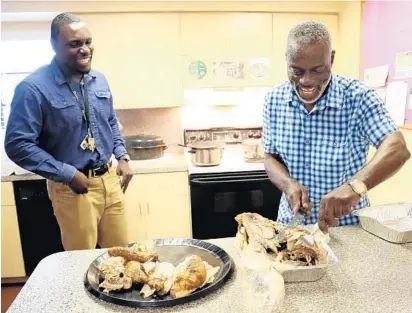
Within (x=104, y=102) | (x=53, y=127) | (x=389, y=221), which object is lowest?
(x=389, y=221)

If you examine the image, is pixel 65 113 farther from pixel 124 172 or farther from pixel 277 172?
pixel 277 172

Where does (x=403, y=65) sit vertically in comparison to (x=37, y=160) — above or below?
above

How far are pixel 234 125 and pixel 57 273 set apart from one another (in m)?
2.39

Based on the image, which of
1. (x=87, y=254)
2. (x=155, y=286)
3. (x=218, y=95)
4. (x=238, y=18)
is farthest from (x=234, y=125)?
(x=155, y=286)

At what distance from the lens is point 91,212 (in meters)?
1.87

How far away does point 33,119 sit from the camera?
169cm

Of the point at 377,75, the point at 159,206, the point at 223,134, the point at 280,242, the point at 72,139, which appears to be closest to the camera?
the point at 280,242

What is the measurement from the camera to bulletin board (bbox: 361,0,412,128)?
83.6 inches

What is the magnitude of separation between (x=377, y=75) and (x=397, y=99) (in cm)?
28

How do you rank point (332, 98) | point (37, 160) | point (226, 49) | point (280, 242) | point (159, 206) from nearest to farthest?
point (280, 242) → point (332, 98) → point (37, 160) → point (159, 206) → point (226, 49)

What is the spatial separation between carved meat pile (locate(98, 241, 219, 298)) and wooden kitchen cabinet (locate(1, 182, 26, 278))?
198cm

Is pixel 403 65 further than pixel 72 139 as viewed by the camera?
Yes

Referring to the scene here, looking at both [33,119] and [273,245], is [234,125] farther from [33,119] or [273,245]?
[273,245]

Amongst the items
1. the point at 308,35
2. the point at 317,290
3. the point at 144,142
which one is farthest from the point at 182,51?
the point at 317,290
